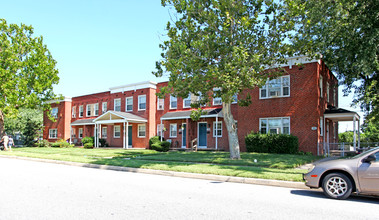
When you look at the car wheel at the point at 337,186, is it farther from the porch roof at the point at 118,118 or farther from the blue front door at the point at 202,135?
the porch roof at the point at 118,118

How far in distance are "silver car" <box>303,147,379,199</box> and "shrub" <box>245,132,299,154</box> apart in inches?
467

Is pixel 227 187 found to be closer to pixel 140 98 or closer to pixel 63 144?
pixel 140 98

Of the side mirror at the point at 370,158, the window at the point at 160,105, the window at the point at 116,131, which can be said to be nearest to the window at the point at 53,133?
the window at the point at 116,131

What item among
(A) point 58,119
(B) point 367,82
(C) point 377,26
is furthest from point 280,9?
(A) point 58,119

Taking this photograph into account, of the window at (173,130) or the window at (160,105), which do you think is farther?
the window at (160,105)

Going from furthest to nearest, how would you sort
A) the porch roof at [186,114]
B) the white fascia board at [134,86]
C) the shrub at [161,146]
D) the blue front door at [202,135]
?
the white fascia board at [134,86] < the blue front door at [202,135] < the shrub at [161,146] < the porch roof at [186,114]

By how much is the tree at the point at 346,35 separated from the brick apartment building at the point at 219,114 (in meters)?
1.59

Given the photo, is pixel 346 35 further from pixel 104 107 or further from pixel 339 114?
pixel 104 107

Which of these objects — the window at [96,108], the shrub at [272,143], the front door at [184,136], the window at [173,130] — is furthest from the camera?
the window at [96,108]

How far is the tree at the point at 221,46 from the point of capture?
1344 cm

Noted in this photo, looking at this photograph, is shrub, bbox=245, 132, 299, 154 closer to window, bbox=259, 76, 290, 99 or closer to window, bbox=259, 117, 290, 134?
window, bbox=259, 117, 290, 134

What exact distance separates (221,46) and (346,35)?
8565 millimetres

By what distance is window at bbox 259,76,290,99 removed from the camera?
20.4 meters

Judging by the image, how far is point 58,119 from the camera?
125ft
